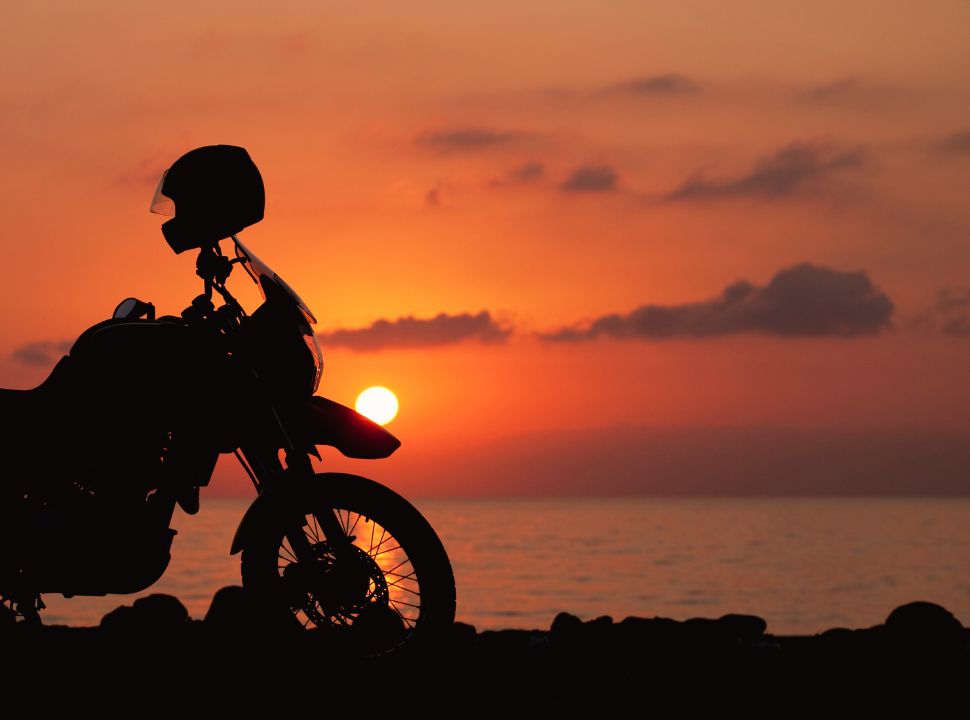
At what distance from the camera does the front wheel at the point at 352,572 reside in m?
5.65

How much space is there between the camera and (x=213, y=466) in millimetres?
5703

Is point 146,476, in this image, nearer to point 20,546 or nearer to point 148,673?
point 20,546

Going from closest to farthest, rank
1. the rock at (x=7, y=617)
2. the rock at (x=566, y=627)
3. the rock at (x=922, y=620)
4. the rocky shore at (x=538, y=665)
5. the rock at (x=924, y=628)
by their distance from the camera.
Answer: the rocky shore at (x=538, y=665) → the rock at (x=7, y=617) → the rock at (x=924, y=628) → the rock at (x=922, y=620) → the rock at (x=566, y=627)

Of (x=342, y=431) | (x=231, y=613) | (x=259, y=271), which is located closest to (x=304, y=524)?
(x=342, y=431)

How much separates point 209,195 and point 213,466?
1.29 m

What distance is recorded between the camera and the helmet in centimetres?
581

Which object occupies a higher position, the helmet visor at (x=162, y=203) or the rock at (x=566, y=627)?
the helmet visor at (x=162, y=203)

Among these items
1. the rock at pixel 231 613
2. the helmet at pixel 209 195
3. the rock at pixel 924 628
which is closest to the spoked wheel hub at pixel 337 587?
the rock at pixel 231 613

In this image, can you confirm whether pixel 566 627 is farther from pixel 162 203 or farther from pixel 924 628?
pixel 162 203

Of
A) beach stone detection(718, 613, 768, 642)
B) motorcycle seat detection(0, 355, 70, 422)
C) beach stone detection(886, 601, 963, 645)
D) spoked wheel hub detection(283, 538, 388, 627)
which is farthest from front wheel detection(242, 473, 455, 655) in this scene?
beach stone detection(886, 601, 963, 645)

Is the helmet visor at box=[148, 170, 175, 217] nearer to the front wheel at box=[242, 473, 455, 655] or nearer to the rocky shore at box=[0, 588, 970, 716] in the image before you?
the front wheel at box=[242, 473, 455, 655]

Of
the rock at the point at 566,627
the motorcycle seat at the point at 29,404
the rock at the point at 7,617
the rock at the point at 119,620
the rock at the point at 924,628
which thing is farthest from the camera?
A: the rock at the point at 119,620

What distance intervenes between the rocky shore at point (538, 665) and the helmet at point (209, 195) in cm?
181

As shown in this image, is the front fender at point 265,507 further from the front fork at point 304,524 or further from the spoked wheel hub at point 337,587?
the spoked wheel hub at point 337,587
